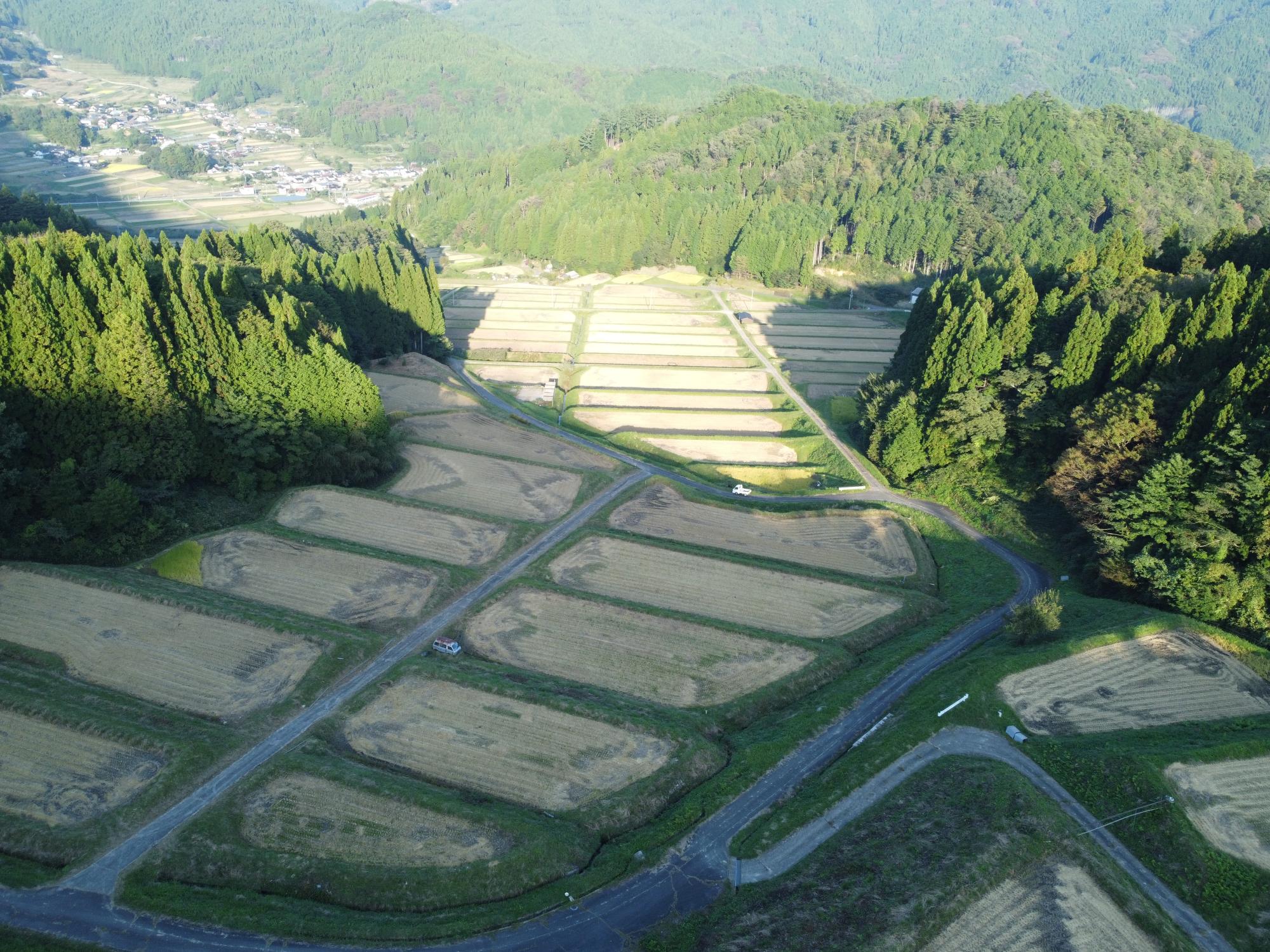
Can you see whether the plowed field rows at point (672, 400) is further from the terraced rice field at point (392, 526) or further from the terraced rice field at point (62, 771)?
the terraced rice field at point (62, 771)

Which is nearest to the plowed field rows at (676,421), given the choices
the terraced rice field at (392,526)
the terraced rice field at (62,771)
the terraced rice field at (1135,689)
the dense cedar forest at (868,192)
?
the terraced rice field at (392,526)

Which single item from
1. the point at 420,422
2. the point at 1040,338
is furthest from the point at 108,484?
the point at 1040,338

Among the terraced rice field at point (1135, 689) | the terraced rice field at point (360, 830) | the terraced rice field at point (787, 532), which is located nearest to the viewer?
the terraced rice field at point (360, 830)

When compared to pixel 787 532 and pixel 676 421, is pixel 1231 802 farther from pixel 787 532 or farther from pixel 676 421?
pixel 676 421

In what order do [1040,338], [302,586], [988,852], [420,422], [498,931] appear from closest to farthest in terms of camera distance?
[498,931] < [988,852] < [302,586] < [1040,338] < [420,422]

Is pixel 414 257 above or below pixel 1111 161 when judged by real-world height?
below

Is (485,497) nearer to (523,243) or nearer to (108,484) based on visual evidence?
(108,484)
